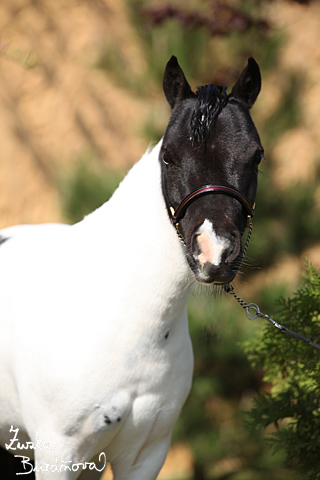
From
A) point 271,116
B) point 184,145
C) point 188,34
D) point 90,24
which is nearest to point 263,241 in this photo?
point 271,116

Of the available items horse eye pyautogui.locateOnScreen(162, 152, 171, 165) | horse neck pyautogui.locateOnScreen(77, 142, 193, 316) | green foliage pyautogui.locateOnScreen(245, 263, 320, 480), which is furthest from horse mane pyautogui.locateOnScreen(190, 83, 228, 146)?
green foliage pyautogui.locateOnScreen(245, 263, 320, 480)

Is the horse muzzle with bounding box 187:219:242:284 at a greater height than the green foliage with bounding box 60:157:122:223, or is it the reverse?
the horse muzzle with bounding box 187:219:242:284

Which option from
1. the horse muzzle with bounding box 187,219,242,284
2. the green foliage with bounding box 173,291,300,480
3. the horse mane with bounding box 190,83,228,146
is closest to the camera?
the horse muzzle with bounding box 187,219,242,284

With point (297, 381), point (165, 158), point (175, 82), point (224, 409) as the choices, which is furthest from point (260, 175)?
point (165, 158)

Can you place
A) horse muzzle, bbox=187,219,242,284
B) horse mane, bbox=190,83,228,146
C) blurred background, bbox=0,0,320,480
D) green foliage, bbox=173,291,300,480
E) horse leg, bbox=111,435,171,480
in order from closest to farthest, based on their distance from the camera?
1. horse muzzle, bbox=187,219,242,284
2. horse mane, bbox=190,83,228,146
3. horse leg, bbox=111,435,171,480
4. blurred background, bbox=0,0,320,480
5. green foliage, bbox=173,291,300,480

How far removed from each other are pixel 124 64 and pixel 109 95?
334cm

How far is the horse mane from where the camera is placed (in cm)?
132

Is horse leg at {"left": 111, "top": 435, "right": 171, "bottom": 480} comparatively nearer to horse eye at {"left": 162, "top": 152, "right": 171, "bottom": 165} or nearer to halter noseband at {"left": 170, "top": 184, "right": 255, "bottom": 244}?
halter noseband at {"left": 170, "top": 184, "right": 255, "bottom": 244}

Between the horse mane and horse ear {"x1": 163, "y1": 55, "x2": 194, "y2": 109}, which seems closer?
the horse mane

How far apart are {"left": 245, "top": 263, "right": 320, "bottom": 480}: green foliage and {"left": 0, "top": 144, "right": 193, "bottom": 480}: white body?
1.19 ft

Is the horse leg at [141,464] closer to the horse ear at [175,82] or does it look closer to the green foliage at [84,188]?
the horse ear at [175,82]

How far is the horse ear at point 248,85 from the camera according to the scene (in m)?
1.47

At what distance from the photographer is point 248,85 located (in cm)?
151

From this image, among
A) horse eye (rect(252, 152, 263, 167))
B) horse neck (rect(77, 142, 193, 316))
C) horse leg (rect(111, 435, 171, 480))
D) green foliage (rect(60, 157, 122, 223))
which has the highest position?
horse eye (rect(252, 152, 263, 167))
